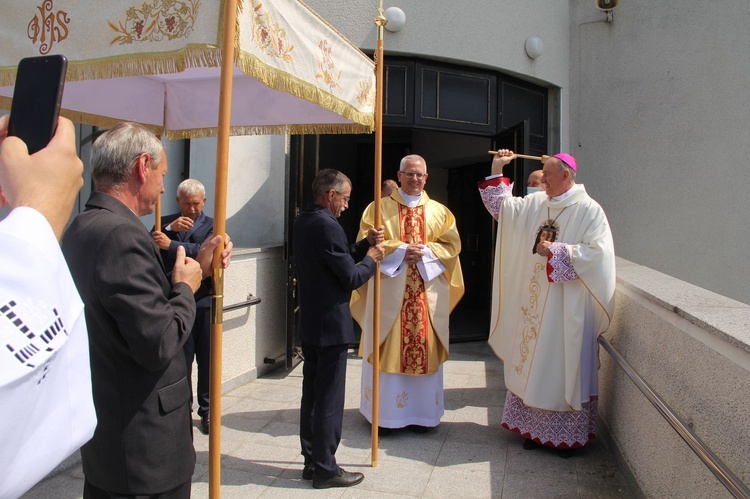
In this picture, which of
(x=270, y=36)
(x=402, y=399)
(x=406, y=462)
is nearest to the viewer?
(x=270, y=36)

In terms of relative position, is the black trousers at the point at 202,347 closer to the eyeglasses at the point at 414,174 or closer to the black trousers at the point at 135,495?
the eyeglasses at the point at 414,174

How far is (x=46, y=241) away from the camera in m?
0.80

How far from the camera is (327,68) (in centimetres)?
288

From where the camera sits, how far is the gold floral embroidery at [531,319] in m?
3.96

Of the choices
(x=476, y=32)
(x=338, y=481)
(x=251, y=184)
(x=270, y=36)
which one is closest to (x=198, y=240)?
(x=251, y=184)

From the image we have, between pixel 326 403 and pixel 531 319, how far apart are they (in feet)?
5.03

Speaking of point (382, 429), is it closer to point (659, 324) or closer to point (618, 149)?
point (659, 324)

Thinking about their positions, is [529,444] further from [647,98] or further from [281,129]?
[647,98]

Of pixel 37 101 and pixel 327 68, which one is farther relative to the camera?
pixel 327 68

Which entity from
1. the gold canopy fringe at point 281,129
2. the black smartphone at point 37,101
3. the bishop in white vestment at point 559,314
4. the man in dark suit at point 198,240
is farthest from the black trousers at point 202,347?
the black smartphone at point 37,101

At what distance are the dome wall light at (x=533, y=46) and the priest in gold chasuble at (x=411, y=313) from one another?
3244 millimetres

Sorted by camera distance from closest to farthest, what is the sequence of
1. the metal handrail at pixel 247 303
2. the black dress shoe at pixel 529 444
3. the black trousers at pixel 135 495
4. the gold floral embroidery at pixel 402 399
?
the black trousers at pixel 135 495 < the black dress shoe at pixel 529 444 < the gold floral embroidery at pixel 402 399 < the metal handrail at pixel 247 303

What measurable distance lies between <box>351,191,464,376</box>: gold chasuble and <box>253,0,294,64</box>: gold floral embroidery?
2100 millimetres

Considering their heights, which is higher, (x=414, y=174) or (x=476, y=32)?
(x=476, y=32)
